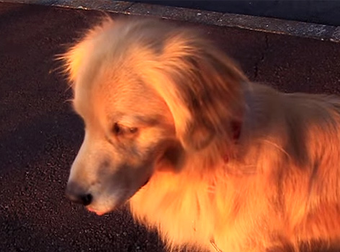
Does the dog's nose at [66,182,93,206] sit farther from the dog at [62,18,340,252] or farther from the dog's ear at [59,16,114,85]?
the dog's ear at [59,16,114,85]

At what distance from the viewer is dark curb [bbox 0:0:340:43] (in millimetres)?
5566

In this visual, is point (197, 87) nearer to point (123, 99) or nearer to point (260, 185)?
point (123, 99)

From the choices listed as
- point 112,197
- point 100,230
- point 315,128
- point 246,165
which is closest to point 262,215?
point 246,165

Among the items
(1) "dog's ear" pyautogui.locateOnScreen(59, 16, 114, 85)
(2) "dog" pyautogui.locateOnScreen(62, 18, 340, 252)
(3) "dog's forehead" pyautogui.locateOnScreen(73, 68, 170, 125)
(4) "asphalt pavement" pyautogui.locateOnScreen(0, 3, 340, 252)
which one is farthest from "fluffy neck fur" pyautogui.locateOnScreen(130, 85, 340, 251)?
(4) "asphalt pavement" pyautogui.locateOnScreen(0, 3, 340, 252)

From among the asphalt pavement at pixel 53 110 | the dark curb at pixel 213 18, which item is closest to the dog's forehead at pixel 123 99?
the asphalt pavement at pixel 53 110

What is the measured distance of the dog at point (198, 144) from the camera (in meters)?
2.29

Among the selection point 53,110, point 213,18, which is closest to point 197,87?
point 53,110

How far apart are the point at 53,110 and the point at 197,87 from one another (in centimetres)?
281

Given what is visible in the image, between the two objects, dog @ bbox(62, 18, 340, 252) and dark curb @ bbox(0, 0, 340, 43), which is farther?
dark curb @ bbox(0, 0, 340, 43)

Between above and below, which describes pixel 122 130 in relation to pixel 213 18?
Answer: above

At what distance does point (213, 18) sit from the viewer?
5961 millimetres

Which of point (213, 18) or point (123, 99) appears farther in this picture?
point (213, 18)

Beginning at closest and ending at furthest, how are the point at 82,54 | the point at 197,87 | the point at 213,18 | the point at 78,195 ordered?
the point at 197,87, the point at 78,195, the point at 82,54, the point at 213,18

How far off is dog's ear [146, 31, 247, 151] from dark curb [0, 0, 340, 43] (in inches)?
134
